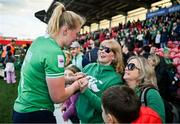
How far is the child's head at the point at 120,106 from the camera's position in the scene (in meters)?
2.04

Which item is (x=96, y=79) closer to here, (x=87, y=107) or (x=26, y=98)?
(x=87, y=107)

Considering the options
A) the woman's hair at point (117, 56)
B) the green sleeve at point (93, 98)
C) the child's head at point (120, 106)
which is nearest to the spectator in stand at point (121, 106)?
the child's head at point (120, 106)

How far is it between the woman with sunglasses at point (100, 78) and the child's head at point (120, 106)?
103 centimetres

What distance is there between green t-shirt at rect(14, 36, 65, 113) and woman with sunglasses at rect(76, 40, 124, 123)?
61 centimetres

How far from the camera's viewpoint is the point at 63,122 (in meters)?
4.93

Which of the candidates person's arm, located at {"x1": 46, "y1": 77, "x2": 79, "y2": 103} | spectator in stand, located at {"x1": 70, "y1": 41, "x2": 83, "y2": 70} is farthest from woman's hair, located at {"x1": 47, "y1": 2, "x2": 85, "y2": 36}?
spectator in stand, located at {"x1": 70, "y1": 41, "x2": 83, "y2": 70}

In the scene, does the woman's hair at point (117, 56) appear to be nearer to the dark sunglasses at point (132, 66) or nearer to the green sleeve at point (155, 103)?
the dark sunglasses at point (132, 66)

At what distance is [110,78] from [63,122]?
69.9 inches

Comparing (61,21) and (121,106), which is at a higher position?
(61,21)

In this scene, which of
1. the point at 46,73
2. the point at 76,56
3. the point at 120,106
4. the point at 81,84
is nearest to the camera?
the point at 120,106

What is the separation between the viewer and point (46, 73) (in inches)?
98.4

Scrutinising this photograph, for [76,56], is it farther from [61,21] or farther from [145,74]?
[61,21]

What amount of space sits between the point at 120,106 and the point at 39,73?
78cm

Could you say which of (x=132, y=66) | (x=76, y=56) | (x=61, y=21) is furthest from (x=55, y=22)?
(x=76, y=56)
